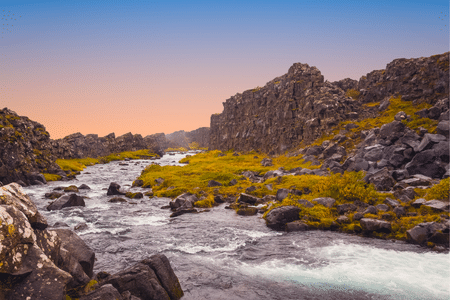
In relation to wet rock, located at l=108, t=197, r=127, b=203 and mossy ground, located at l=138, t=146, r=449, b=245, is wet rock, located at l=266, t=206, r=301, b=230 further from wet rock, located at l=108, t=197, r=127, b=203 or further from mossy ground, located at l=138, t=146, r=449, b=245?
wet rock, located at l=108, t=197, r=127, b=203

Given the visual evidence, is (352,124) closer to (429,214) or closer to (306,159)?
(306,159)

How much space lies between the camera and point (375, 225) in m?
18.9

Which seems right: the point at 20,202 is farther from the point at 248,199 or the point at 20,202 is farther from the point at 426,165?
the point at 426,165

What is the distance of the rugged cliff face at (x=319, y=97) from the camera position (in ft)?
182

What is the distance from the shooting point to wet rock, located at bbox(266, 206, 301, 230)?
21.7 m

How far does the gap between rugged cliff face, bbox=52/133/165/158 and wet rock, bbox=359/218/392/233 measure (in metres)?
90.0

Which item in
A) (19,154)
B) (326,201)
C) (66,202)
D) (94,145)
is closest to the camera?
(326,201)

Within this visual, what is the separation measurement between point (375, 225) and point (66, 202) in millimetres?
29185

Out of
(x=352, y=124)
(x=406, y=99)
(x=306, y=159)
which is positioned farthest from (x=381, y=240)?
(x=406, y=99)

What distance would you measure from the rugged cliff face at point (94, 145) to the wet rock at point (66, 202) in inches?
2561

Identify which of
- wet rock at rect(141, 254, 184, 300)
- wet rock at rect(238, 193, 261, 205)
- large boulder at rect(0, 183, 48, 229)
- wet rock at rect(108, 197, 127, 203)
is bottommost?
wet rock at rect(238, 193, 261, 205)

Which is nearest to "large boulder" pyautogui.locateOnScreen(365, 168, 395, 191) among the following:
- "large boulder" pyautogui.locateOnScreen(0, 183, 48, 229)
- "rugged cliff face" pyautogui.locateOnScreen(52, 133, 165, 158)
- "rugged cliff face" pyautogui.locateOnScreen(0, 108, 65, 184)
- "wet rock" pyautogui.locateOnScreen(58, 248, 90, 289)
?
"wet rock" pyautogui.locateOnScreen(58, 248, 90, 289)

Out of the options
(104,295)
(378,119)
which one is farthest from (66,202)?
(378,119)

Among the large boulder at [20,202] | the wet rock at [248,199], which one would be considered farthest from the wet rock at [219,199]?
the large boulder at [20,202]
